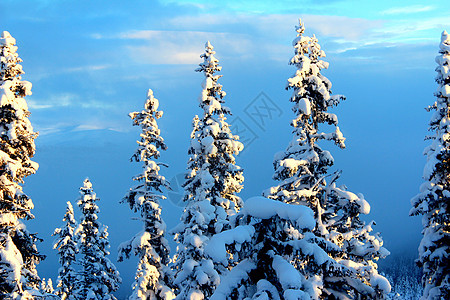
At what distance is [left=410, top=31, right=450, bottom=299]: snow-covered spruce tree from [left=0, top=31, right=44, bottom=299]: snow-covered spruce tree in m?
19.6

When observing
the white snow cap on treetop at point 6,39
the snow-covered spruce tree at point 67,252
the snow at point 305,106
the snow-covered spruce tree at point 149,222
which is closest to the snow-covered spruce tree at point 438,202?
the snow at point 305,106

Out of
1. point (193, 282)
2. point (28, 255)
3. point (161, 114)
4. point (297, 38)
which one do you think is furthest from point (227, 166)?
Answer: point (28, 255)

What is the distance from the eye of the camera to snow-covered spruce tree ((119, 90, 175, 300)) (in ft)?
78.8

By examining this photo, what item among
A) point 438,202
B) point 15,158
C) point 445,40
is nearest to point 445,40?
point 445,40

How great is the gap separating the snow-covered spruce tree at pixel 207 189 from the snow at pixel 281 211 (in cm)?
1239

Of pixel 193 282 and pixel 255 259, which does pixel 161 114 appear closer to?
pixel 193 282

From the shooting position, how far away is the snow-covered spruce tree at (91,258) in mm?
31625

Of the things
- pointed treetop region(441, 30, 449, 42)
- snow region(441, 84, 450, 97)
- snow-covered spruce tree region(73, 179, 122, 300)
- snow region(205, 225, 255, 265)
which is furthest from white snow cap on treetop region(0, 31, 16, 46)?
pointed treetop region(441, 30, 449, 42)

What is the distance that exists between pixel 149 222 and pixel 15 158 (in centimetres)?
906

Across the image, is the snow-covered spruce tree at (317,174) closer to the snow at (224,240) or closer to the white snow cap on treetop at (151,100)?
the snow at (224,240)

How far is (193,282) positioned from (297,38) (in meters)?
12.4

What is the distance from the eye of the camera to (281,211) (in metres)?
8.28

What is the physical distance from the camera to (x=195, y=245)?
66.4 feet

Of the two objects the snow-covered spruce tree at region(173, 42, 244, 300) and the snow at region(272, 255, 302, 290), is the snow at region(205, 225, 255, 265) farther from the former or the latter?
the snow-covered spruce tree at region(173, 42, 244, 300)
